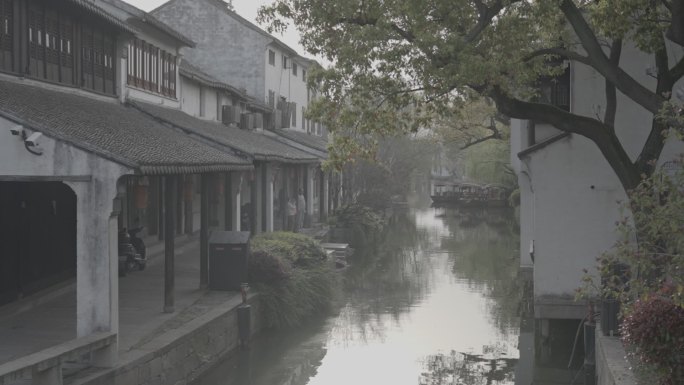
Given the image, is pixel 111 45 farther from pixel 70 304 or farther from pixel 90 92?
pixel 70 304

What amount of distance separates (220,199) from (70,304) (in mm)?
14910

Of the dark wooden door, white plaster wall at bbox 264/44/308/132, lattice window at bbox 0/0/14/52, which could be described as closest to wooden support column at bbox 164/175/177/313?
the dark wooden door

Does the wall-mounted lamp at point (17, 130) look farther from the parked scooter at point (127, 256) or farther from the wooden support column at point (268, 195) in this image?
the wooden support column at point (268, 195)

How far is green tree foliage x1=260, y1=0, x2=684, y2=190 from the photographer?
13820 millimetres

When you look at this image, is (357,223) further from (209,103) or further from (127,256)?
(127,256)

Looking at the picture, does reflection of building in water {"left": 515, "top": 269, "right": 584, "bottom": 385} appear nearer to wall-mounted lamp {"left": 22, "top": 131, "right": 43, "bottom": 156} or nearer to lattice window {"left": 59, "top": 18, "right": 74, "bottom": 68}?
wall-mounted lamp {"left": 22, "top": 131, "right": 43, "bottom": 156}

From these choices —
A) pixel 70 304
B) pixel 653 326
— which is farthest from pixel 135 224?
pixel 653 326

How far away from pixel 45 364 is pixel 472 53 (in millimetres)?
8354

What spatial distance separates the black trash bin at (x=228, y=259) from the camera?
18422 millimetres

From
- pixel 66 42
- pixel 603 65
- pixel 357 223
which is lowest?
pixel 357 223

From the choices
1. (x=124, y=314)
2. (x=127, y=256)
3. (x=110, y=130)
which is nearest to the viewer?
(x=110, y=130)

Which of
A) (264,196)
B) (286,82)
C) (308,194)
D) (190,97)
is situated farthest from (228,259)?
(286,82)

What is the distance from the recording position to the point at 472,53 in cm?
1420

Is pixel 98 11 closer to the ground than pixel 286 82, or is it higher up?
closer to the ground
